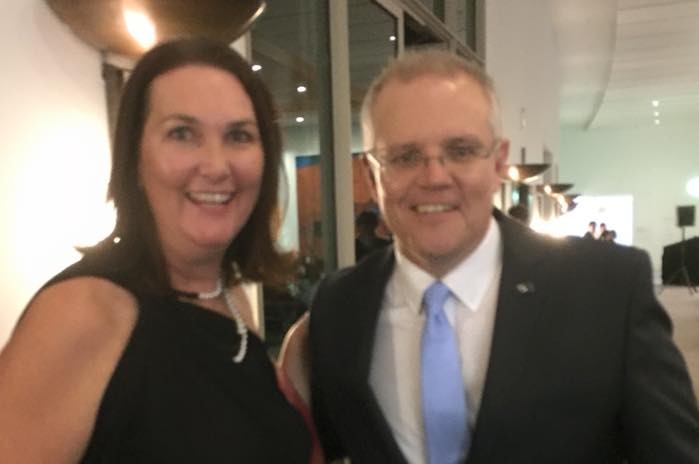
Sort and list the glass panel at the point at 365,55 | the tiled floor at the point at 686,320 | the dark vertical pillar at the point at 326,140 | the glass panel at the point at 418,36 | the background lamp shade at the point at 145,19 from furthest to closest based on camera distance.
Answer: the tiled floor at the point at 686,320, the glass panel at the point at 418,36, the glass panel at the point at 365,55, the dark vertical pillar at the point at 326,140, the background lamp shade at the point at 145,19

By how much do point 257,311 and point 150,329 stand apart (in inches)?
53.2

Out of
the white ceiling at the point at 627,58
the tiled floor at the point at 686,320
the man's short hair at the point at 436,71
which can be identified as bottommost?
the tiled floor at the point at 686,320

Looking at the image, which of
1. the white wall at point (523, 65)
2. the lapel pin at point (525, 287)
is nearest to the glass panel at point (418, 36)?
the white wall at point (523, 65)

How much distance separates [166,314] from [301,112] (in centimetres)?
225

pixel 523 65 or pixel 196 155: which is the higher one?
pixel 523 65

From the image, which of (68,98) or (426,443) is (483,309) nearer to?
(426,443)

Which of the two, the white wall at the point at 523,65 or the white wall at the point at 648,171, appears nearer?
the white wall at the point at 523,65

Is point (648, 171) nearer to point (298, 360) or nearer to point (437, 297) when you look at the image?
point (298, 360)

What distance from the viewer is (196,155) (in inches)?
54.7

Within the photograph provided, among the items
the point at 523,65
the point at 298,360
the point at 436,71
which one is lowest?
the point at 298,360

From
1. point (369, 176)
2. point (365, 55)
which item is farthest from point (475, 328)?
point (365, 55)

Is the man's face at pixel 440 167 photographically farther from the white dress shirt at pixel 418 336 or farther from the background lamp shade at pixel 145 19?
the background lamp shade at pixel 145 19

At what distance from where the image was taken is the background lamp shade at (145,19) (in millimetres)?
1534

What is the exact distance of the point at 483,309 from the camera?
4.88 ft
